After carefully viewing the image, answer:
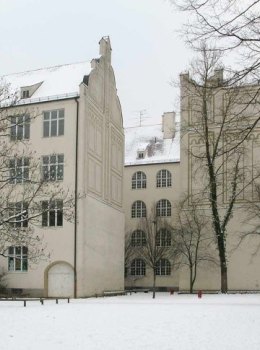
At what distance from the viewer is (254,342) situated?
45.3 feet

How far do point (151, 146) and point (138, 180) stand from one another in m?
4.08

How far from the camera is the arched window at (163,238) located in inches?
2259

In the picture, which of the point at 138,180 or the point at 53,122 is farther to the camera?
the point at 138,180

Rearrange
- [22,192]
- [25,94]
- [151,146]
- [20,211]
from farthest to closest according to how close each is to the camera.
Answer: [151,146], [25,94], [22,192], [20,211]

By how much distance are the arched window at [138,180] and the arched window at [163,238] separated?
5670 mm

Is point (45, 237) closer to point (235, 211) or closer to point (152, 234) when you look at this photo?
point (235, 211)

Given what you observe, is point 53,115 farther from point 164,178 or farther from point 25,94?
point 164,178

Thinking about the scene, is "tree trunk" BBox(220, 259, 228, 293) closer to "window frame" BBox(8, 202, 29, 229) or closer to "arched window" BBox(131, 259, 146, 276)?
"arched window" BBox(131, 259, 146, 276)

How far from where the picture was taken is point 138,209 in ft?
202

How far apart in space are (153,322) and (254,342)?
4.77m

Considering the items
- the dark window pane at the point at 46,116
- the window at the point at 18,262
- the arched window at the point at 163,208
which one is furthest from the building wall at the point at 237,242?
the window at the point at 18,262

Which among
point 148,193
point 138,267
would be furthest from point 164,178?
point 138,267

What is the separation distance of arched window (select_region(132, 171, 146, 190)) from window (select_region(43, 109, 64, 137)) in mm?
20529

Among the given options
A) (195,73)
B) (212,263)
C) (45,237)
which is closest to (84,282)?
(45,237)
